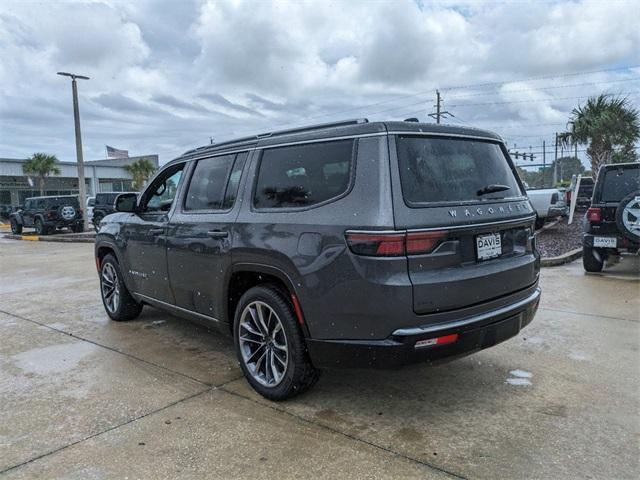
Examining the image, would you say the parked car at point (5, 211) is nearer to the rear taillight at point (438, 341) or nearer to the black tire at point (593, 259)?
the black tire at point (593, 259)

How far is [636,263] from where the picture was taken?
30.4ft

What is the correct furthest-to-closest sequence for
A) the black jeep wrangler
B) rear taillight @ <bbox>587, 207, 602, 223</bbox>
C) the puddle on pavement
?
the black jeep wrangler → rear taillight @ <bbox>587, 207, 602, 223</bbox> → the puddle on pavement

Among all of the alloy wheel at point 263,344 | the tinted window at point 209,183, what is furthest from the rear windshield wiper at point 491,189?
the tinted window at point 209,183

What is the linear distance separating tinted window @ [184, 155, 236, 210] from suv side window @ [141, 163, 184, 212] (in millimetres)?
332

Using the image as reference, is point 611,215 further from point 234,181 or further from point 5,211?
point 5,211

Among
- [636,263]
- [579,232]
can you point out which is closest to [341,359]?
[636,263]

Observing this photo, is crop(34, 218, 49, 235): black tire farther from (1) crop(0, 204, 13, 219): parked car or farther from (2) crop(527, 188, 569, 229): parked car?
(2) crop(527, 188, 569, 229): parked car

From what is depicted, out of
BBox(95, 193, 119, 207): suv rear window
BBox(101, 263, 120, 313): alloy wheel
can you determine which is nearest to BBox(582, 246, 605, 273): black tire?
BBox(101, 263, 120, 313): alloy wheel

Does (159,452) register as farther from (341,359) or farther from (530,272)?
(530,272)

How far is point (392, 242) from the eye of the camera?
2.83m

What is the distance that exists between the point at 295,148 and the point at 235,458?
2.00m

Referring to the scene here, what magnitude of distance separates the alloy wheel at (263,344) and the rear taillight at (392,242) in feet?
2.87

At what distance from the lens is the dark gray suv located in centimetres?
289

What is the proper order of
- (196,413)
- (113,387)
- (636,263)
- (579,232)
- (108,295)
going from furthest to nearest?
(579,232), (636,263), (108,295), (113,387), (196,413)
